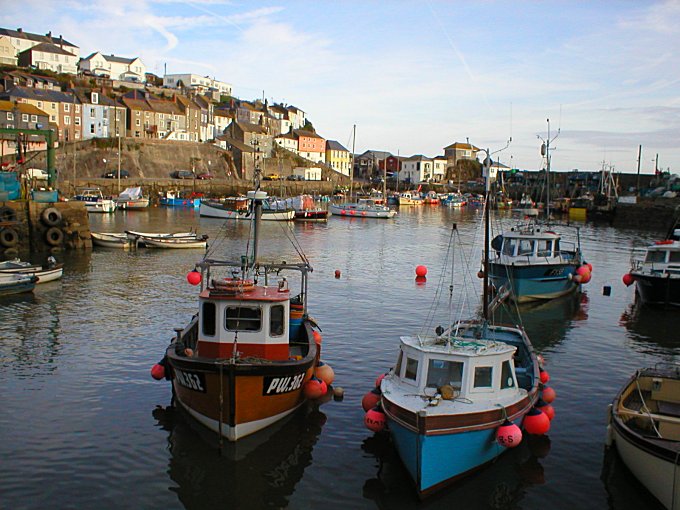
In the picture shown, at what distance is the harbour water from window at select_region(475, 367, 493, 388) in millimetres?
1843

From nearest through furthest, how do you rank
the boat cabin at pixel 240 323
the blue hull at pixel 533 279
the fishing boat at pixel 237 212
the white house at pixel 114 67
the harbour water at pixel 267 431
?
the harbour water at pixel 267 431 < the boat cabin at pixel 240 323 < the blue hull at pixel 533 279 < the fishing boat at pixel 237 212 < the white house at pixel 114 67

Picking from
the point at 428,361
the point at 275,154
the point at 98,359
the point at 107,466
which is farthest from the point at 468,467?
the point at 275,154

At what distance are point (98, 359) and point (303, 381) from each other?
847cm

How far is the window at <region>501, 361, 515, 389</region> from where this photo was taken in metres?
14.3

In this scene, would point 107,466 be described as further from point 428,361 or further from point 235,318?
point 428,361

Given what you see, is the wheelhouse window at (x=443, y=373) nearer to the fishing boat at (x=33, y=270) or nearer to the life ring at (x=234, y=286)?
the life ring at (x=234, y=286)

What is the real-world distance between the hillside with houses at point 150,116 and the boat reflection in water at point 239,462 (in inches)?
2458

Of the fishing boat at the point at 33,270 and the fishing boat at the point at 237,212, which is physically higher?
the fishing boat at the point at 237,212

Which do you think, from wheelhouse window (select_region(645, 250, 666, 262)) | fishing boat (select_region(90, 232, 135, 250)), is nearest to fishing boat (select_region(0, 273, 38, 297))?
fishing boat (select_region(90, 232, 135, 250))

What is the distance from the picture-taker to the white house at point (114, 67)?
6093 inches

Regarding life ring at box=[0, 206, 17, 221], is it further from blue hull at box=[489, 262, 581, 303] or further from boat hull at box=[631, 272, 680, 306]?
boat hull at box=[631, 272, 680, 306]

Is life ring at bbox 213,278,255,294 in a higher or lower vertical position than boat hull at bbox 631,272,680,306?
higher

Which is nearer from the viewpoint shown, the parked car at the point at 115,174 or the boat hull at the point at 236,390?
the boat hull at the point at 236,390

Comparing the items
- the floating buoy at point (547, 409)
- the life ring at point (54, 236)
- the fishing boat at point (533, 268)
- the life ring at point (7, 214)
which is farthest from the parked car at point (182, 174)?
the floating buoy at point (547, 409)
